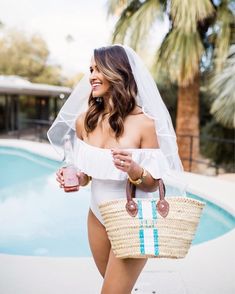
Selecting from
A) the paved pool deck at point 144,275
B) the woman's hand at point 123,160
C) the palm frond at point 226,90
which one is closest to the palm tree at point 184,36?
the palm frond at point 226,90

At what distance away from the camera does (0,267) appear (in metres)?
3.23

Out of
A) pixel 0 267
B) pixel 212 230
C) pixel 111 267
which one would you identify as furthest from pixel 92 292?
pixel 212 230

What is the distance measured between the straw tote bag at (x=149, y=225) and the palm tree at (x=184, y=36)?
709cm

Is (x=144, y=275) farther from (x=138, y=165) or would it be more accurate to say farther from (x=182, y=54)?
(x=182, y=54)

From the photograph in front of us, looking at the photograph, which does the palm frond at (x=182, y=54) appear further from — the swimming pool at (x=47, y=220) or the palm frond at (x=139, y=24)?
the swimming pool at (x=47, y=220)

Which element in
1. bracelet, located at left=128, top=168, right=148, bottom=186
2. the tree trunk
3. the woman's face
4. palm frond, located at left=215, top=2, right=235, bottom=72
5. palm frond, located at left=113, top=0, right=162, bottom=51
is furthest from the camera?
the tree trunk

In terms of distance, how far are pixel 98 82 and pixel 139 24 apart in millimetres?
7451

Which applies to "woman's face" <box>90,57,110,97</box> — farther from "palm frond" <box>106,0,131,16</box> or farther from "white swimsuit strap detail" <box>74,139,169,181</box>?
"palm frond" <box>106,0,131,16</box>

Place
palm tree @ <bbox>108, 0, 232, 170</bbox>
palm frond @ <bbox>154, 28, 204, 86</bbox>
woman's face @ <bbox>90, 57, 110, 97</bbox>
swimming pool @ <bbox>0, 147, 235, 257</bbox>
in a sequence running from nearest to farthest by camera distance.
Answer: woman's face @ <bbox>90, 57, 110, 97</bbox>, swimming pool @ <bbox>0, 147, 235, 257</bbox>, palm tree @ <bbox>108, 0, 232, 170</bbox>, palm frond @ <bbox>154, 28, 204, 86</bbox>

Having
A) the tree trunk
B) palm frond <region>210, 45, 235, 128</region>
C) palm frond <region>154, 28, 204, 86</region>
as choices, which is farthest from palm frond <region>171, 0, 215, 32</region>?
the tree trunk

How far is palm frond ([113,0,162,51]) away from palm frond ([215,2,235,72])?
1404mm

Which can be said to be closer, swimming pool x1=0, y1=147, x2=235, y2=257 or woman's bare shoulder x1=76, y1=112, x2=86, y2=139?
woman's bare shoulder x1=76, y1=112, x2=86, y2=139

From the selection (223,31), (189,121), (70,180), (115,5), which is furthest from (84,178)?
(115,5)

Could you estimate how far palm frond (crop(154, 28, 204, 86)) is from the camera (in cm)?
842
